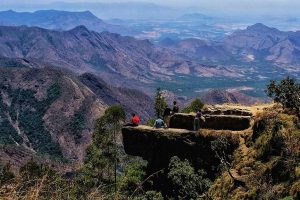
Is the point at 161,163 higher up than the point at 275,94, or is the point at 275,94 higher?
the point at 275,94

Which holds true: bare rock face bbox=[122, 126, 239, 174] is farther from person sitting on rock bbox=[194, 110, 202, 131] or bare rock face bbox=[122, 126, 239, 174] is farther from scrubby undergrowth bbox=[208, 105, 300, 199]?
scrubby undergrowth bbox=[208, 105, 300, 199]

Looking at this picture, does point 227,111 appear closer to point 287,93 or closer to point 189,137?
point 189,137

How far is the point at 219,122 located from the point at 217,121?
150 mm

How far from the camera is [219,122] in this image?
3133cm

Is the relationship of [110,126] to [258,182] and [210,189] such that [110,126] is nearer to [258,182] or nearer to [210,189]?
[210,189]

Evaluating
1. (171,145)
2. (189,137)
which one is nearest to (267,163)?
(189,137)

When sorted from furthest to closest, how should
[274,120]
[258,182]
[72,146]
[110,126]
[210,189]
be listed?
[72,146] < [110,126] < [210,189] < [274,120] < [258,182]

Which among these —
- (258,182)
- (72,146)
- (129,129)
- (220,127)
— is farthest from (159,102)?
(72,146)

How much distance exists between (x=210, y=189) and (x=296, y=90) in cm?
707

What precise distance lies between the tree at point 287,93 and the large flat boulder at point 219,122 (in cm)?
303

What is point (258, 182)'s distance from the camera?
21.2 meters

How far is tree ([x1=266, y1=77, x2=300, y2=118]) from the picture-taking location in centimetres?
2547

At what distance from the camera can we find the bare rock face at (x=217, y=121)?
3039cm

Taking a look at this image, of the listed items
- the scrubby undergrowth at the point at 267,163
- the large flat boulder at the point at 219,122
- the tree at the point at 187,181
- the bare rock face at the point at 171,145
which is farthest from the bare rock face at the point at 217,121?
the tree at the point at 187,181
